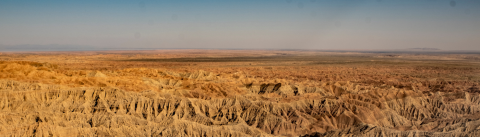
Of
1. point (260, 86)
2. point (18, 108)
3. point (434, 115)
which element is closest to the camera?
point (18, 108)

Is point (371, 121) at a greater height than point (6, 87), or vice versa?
point (6, 87)

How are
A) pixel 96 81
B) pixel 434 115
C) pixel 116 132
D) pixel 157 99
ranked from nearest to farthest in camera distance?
pixel 116 132 < pixel 157 99 < pixel 434 115 < pixel 96 81

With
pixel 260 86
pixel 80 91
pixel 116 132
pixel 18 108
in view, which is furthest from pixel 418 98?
pixel 18 108

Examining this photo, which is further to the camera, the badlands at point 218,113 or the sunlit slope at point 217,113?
the sunlit slope at point 217,113

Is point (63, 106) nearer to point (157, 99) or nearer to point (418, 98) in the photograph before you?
point (157, 99)

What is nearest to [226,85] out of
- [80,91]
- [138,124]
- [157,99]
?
[157,99]

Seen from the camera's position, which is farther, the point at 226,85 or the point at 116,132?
the point at 226,85

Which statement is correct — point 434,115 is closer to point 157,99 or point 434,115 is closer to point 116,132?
point 157,99

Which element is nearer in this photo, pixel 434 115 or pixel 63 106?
pixel 63 106

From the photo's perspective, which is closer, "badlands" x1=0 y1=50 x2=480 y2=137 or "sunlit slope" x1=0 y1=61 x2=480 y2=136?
"badlands" x1=0 y1=50 x2=480 y2=137
